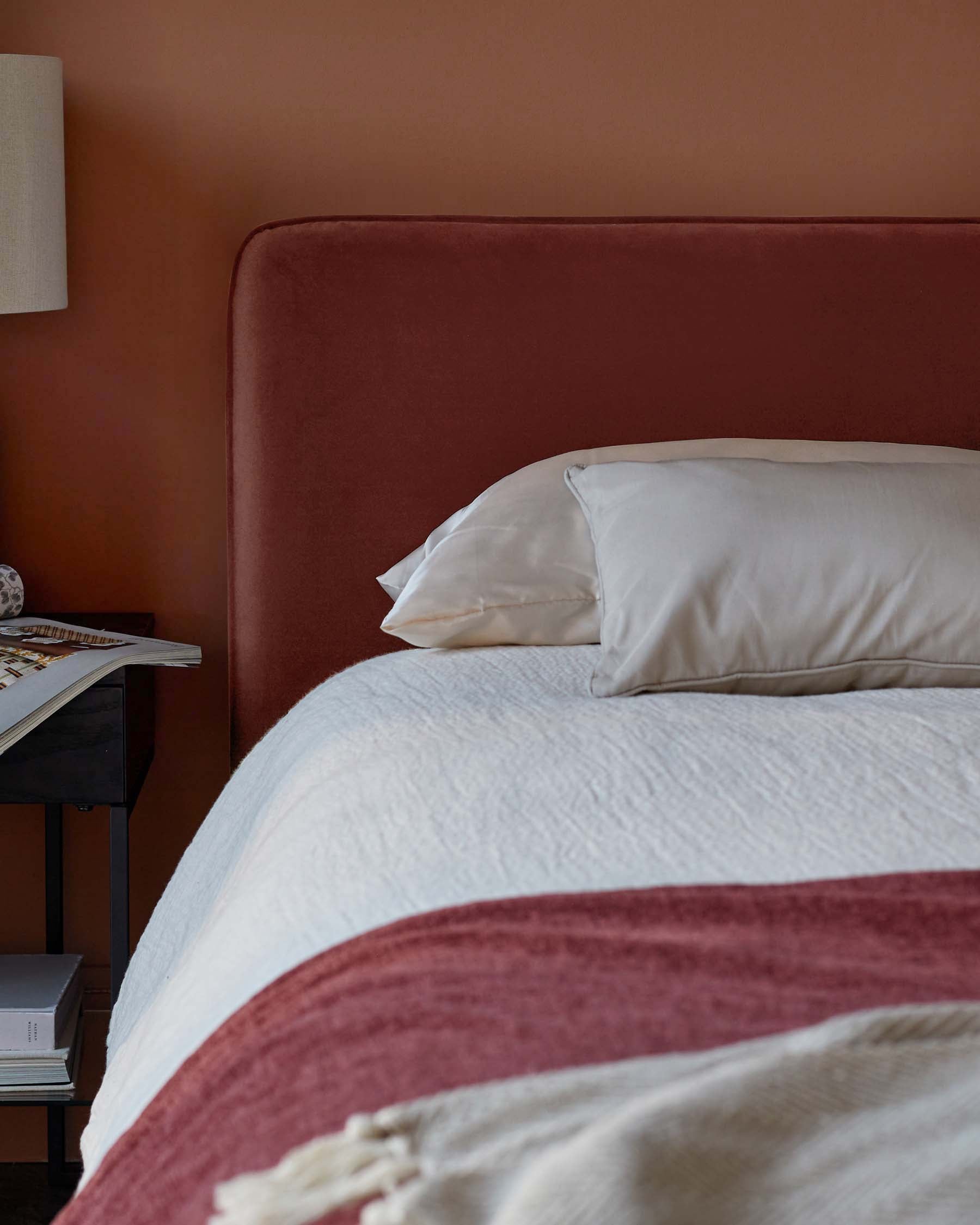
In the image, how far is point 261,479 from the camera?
1.74 meters

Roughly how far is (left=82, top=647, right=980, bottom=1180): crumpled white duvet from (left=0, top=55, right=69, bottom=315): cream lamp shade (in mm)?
802

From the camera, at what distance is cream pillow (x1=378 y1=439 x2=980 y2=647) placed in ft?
4.74

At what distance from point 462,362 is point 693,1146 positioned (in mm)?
Result: 1398

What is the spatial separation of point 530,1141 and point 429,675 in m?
0.88

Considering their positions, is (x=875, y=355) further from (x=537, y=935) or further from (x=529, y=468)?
(x=537, y=935)

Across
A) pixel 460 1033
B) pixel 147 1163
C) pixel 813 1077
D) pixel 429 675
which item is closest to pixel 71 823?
pixel 429 675

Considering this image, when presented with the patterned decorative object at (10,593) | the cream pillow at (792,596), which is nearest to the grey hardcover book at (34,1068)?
the patterned decorative object at (10,593)

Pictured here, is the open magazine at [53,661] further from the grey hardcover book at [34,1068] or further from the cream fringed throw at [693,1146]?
the cream fringed throw at [693,1146]

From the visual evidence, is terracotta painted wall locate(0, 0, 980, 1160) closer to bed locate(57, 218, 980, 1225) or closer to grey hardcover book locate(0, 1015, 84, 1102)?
bed locate(57, 218, 980, 1225)

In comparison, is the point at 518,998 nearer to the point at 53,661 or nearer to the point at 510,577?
the point at 510,577

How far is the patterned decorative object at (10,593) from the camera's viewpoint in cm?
171

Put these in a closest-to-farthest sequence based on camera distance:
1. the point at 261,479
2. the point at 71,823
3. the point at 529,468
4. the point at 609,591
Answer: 1. the point at 609,591
2. the point at 529,468
3. the point at 261,479
4. the point at 71,823

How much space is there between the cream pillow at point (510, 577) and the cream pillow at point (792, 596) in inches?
5.2

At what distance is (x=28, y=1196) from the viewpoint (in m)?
1.78
